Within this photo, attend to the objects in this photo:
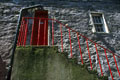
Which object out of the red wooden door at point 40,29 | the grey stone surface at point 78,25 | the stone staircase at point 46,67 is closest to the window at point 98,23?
the grey stone surface at point 78,25

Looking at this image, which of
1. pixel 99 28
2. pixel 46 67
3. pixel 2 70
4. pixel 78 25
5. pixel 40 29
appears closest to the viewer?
pixel 46 67

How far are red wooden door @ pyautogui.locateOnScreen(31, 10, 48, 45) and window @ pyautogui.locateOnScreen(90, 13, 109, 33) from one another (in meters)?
2.47

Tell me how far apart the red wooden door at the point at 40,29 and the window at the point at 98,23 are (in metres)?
2.47

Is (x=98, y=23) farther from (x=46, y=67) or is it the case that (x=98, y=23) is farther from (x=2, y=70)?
(x=2, y=70)

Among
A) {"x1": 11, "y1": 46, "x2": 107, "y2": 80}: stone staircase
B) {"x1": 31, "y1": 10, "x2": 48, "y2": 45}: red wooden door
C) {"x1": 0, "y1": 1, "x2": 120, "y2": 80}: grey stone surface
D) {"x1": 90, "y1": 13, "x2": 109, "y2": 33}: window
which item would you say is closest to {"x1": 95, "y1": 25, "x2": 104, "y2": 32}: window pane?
{"x1": 90, "y1": 13, "x2": 109, "y2": 33}: window

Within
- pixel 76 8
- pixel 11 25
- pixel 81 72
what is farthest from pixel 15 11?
pixel 81 72

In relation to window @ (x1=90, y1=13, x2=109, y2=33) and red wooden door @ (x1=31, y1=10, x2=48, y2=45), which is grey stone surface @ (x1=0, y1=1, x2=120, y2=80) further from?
red wooden door @ (x1=31, y1=10, x2=48, y2=45)

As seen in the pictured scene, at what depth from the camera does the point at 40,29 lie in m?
5.36

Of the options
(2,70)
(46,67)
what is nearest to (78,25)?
(46,67)

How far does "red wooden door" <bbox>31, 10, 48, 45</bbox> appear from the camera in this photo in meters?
5.00

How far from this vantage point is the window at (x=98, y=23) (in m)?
5.66

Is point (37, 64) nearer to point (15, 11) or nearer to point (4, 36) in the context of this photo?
point (4, 36)

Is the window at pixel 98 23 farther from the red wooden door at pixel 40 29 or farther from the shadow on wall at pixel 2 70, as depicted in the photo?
the shadow on wall at pixel 2 70

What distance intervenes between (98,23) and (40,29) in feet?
10.2
